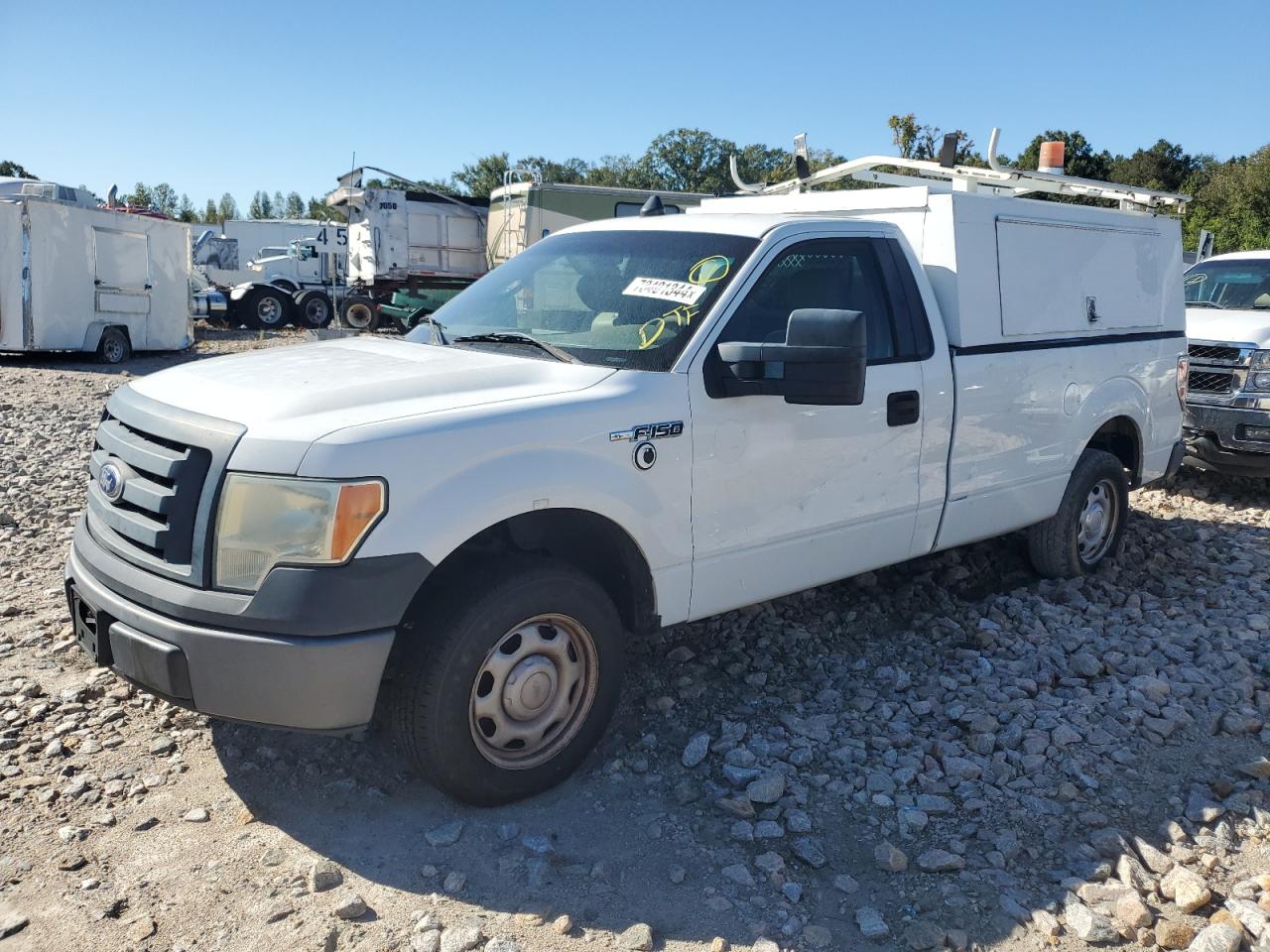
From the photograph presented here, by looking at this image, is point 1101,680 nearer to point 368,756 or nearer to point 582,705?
point 582,705

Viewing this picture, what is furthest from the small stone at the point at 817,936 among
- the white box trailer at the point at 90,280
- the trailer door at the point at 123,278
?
the trailer door at the point at 123,278

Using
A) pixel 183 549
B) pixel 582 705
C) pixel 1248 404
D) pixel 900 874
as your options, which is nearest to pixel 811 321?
pixel 582 705

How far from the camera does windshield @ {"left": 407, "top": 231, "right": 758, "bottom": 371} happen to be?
12.5ft

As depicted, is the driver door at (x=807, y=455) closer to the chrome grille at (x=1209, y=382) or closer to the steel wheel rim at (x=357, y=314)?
the chrome grille at (x=1209, y=382)

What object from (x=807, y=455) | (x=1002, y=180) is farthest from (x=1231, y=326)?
(x=807, y=455)

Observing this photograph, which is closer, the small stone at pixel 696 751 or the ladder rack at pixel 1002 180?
the small stone at pixel 696 751

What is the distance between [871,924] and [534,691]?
1248mm

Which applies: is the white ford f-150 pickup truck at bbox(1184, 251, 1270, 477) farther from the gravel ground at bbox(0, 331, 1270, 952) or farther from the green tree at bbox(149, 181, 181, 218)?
the green tree at bbox(149, 181, 181, 218)

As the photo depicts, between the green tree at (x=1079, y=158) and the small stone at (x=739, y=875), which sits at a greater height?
the green tree at (x=1079, y=158)

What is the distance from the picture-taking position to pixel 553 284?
14.3 ft

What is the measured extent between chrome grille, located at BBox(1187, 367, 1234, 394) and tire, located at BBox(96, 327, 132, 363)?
14.6m

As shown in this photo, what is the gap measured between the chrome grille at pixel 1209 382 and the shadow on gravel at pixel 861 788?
136 inches

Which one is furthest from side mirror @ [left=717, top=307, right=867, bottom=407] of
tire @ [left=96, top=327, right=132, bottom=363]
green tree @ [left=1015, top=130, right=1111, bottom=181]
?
green tree @ [left=1015, top=130, right=1111, bottom=181]

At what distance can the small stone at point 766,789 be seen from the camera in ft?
11.6
